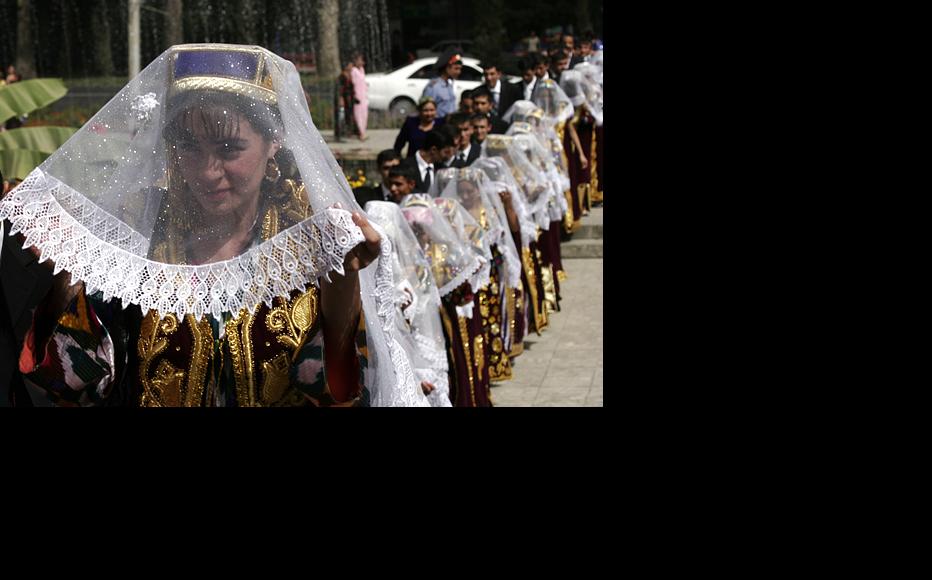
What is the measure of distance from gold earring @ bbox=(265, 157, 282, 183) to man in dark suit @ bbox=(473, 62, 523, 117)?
821 cm

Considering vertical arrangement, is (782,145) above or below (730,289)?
above

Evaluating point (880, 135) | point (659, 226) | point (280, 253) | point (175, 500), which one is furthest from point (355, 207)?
point (880, 135)

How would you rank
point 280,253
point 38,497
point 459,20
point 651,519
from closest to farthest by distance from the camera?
point 651,519 → point 38,497 → point 280,253 → point 459,20

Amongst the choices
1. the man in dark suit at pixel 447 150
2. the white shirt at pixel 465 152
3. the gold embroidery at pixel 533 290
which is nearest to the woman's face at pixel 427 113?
the white shirt at pixel 465 152

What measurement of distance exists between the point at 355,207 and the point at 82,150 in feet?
1.80

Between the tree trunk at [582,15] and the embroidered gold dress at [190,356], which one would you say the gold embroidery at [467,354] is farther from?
the tree trunk at [582,15]

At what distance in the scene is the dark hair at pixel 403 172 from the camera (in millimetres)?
6078

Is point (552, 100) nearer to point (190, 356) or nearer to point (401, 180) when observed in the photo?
point (401, 180)

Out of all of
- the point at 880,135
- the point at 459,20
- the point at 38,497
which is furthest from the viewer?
the point at 459,20

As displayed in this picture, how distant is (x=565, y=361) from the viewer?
316 inches

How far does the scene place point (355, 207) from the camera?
2.65 meters

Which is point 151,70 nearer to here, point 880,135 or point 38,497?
point 38,497

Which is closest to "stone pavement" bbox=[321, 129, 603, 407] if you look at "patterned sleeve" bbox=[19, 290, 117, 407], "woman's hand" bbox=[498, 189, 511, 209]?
"woman's hand" bbox=[498, 189, 511, 209]

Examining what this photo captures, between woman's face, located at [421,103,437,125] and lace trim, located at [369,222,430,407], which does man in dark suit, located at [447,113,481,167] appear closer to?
woman's face, located at [421,103,437,125]
